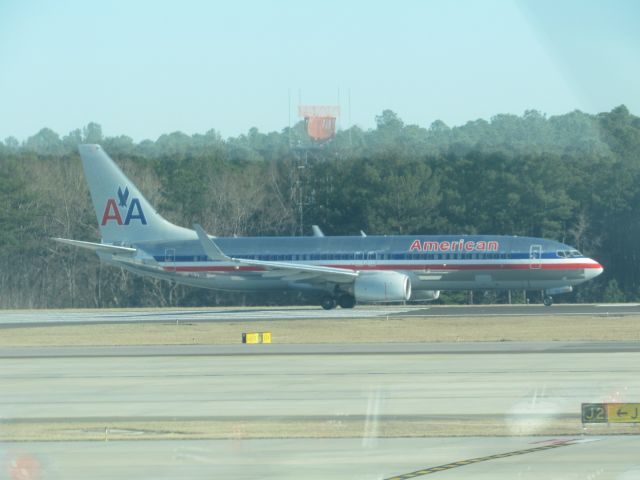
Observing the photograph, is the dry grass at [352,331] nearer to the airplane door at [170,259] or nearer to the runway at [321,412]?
the runway at [321,412]

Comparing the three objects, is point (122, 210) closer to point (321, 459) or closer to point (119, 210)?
point (119, 210)

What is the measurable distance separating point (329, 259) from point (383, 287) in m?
5.09

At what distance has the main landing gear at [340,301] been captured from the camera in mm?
71375

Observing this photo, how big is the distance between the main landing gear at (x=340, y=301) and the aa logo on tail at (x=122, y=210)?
42.0 ft

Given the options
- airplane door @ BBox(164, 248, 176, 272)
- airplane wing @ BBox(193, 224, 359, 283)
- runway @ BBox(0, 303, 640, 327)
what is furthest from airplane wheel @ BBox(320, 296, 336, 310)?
airplane door @ BBox(164, 248, 176, 272)

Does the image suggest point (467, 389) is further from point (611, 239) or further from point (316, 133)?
point (316, 133)

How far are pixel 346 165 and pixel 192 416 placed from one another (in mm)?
75483

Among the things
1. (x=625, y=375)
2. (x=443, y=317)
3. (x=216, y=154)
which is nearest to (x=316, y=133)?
(x=216, y=154)

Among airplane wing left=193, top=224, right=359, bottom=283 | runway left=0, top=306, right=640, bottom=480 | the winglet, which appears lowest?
runway left=0, top=306, right=640, bottom=480

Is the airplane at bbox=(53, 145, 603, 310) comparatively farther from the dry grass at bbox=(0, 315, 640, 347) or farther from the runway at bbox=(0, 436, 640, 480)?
the runway at bbox=(0, 436, 640, 480)

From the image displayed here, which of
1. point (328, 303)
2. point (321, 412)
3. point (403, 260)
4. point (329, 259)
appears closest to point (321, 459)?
point (321, 412)

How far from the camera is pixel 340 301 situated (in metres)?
71.6

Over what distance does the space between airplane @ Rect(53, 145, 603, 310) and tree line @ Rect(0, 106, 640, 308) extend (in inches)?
755

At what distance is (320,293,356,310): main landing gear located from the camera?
7138cm
